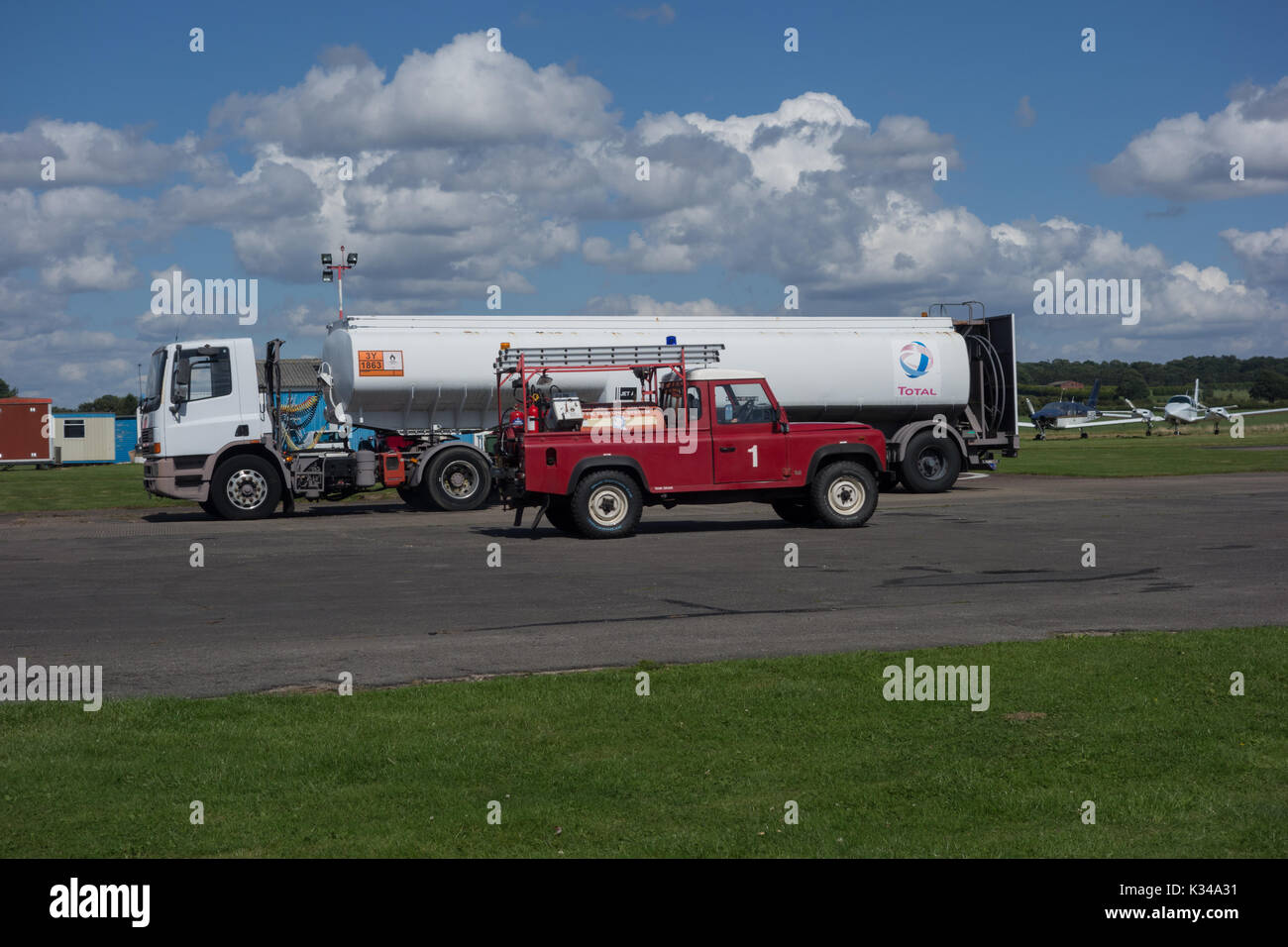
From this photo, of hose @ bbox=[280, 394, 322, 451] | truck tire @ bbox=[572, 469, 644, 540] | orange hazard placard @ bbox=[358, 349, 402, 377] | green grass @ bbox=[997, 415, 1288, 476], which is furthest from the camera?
green grass @ bbox=[997, 415, 1288, 476]

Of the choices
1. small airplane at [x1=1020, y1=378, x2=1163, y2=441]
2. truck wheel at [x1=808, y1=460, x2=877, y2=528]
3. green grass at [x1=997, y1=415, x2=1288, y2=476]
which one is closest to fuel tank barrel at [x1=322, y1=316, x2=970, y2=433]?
truck wheel at [x1=808, y1=460, x2=877, y2=528]

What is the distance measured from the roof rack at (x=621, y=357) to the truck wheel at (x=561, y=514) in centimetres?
234

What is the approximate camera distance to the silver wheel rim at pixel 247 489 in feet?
78.3

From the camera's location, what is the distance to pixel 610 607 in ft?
39.4

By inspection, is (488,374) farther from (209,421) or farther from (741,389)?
(741,389)

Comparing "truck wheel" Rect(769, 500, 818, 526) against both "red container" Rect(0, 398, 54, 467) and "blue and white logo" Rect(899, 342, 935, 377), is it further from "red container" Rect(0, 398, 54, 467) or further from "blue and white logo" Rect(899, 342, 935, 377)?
"red container" Rect(0, 398, 54, 467)

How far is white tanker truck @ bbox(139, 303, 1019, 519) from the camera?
2391cm

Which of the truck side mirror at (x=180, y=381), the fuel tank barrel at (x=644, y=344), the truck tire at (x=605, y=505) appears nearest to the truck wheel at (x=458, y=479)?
the fuel tank barrel at (x=644, y=344)

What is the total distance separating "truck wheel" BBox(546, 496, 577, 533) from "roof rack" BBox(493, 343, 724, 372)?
2344mm

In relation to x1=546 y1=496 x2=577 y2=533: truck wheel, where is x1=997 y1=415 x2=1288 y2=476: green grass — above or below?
above

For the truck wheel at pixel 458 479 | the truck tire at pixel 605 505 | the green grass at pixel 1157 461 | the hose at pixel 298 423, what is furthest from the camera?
the green grass at pixel 1157 461

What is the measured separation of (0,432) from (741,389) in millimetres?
43958

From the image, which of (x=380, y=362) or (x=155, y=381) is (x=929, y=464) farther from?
(x=155, y=381)

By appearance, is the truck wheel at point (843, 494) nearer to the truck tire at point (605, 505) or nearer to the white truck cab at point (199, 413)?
the truck tire at point (605, 505)
